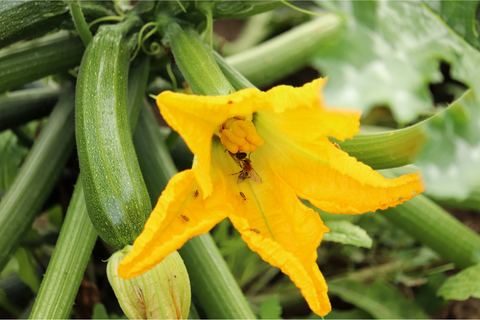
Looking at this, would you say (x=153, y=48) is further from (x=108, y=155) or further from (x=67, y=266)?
(x=67, y=266)

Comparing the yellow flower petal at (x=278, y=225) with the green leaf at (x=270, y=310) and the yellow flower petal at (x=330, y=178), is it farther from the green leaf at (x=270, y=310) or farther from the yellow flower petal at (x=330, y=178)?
the green leaf at (x=270, y=310)

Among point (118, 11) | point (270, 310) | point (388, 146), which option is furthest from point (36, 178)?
point (388, 146)

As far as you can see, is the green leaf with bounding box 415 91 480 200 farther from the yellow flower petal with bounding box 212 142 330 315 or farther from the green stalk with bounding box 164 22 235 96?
the green stalk with bounding box 164 22 235 96

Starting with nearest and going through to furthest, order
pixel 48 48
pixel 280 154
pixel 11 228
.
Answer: pixel 280 154
pixel 11 228
pixel 48 48

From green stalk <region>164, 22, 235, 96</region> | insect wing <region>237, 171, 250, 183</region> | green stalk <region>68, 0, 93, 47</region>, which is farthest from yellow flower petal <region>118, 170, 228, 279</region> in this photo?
green stalk <region>68, 0, 93, 47</region>

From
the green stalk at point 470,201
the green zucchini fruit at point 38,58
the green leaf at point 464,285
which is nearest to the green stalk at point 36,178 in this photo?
the green zucchini fruit at point 38,58

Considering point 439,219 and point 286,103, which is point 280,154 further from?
point 439,219

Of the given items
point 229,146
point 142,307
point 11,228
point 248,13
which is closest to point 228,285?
point 142,307
